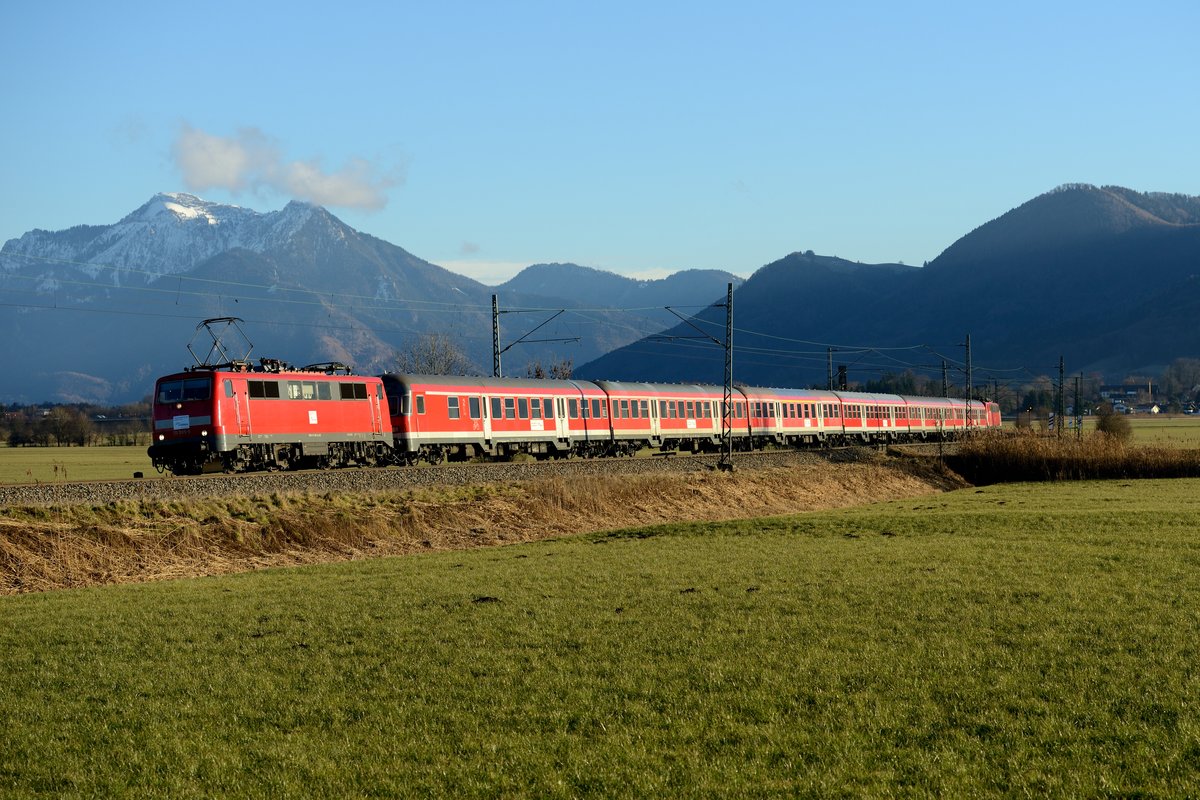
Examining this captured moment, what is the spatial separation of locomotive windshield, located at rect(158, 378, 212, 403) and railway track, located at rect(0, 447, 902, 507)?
9.94 ft

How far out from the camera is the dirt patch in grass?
78.6 ft

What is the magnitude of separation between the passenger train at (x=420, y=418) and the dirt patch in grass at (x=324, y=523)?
8.74 m

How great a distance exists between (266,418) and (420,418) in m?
8.51

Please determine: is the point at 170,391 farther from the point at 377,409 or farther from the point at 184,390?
the point at 377,409

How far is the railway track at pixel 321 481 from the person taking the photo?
28438 millimetres

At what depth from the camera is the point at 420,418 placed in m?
47.9

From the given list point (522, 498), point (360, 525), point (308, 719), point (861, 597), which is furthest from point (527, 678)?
point (522, 498)

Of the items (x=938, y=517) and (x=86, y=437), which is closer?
(x=938, y=517)

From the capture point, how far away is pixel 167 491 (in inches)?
1173

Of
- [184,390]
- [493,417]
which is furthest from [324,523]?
[493,417]

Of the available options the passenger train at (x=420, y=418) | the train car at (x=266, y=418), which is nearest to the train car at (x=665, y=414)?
the passenger train at (x=420, y=418)

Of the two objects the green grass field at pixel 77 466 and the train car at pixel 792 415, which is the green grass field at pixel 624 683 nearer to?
the green grass field at pixel 77 466

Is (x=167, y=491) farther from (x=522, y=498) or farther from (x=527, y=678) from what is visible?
(x=527, y=678)

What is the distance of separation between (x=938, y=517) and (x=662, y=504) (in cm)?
944
